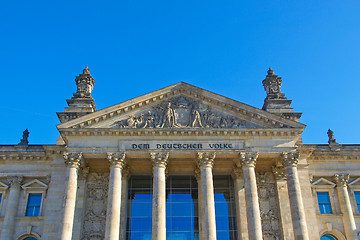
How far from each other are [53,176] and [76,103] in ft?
22.8

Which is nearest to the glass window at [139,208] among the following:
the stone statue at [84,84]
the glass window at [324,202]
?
the stone statue at [84,84]

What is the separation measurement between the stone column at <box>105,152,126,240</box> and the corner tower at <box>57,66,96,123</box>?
642cm

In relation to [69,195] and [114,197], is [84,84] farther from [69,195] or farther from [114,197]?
[114,197]

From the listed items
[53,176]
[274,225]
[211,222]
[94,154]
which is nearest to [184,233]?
[211,222]

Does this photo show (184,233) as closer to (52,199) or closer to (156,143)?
(156,143)

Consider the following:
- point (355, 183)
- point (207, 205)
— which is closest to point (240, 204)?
point (207, 205)

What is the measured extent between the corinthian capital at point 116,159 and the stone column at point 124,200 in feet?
7.49

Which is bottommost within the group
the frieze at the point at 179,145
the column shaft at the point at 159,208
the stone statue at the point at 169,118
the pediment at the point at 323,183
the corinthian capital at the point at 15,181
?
the column shaft at the point at 159,208

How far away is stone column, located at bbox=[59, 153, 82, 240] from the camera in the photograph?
93.3 ft

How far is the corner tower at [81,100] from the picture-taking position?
34.8 metres

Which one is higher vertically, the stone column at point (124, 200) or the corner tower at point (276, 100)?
the corner tower at point (276, 100)

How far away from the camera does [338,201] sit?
34469mm

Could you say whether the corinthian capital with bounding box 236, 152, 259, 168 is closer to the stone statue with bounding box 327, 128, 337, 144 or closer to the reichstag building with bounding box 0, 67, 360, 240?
the reichstag building with bounding box 0, 67, 360, 240

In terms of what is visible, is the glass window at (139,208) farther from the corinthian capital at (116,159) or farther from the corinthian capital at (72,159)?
the corinthian capital at (72,159)
